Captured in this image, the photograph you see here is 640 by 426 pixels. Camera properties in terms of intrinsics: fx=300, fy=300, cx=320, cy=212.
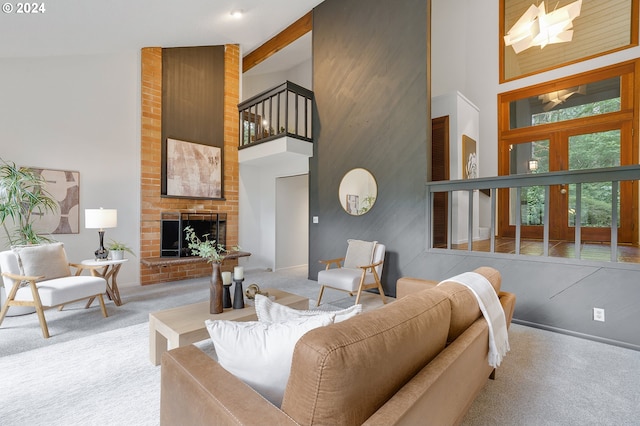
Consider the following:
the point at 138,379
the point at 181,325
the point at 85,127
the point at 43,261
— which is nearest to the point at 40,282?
the point at 43,261

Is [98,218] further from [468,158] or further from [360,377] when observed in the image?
[468,158]

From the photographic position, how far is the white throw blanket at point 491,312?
5.02ft

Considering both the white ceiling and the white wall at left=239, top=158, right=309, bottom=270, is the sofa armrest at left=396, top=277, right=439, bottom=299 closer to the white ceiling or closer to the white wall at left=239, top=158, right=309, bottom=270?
the white wall at left=239, top=158, right=309, bottom=270

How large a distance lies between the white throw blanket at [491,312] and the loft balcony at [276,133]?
378 cm

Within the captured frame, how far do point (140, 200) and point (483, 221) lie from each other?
6.35 m

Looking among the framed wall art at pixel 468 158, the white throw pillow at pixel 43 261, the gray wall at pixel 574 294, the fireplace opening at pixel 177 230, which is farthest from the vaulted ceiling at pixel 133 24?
the gray wall at pixel 574 294

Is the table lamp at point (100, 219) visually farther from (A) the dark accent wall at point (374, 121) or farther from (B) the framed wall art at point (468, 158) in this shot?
(B) the framed wall art at point (468, 158)

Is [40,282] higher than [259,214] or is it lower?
lower

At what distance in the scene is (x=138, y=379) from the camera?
2082 mm

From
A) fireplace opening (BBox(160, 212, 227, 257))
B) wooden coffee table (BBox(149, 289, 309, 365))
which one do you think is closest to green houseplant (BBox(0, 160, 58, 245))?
fireplace opening (BBox(160, 212, 227, 257))

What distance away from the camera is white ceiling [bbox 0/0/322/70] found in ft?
10.6

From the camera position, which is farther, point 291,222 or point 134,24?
point 291,222

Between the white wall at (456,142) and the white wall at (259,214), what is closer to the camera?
the white wall at (456,142)

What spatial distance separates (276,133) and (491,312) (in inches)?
187
